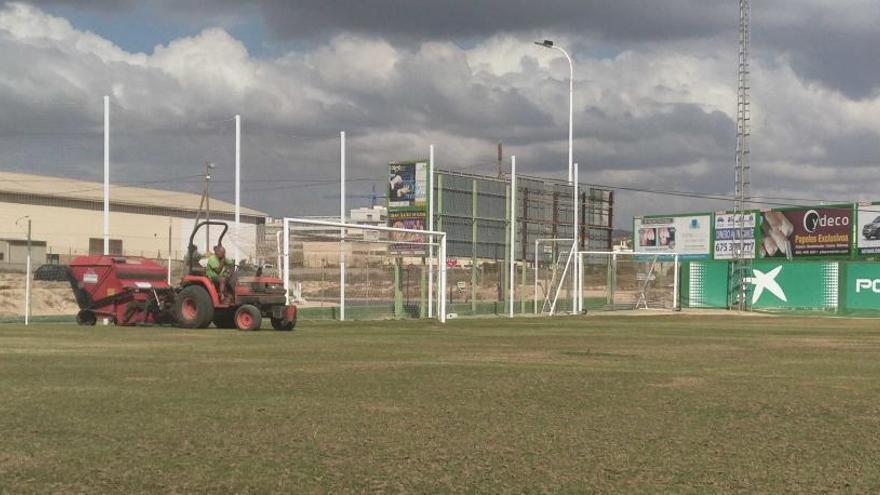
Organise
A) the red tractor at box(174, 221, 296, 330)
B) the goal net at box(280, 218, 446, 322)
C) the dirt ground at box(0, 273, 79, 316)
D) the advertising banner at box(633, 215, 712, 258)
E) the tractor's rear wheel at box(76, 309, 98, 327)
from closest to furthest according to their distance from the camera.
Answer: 1. the red tractor at box(174, 221, 296, 330)
2. the tractor's rear wheel at box(76, 309, 98, 327)
3. the goal net at box(280, 218, 446, 322)
4. the dirt ground at box(0, 273, 79, 316)
5. the advertising banner at box(633, 215, 712, 258)

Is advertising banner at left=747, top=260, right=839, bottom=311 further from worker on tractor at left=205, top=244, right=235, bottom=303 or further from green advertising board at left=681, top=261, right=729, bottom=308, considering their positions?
worker on tractor at left=205, top=244, right=235, bottom=303

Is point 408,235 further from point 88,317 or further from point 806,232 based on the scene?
point 806,232

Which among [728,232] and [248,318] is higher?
[728,232]

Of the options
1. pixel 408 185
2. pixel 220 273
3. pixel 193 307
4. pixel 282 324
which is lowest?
pixel 282 324

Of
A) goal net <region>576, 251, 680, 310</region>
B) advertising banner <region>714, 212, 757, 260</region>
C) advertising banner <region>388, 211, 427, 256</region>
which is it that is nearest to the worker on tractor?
advertising banner <region>388, 211, 427, 256</region>

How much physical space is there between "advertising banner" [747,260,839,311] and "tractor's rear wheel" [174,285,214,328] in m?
32.9

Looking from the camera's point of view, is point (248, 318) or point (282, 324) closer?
point (248, 318)

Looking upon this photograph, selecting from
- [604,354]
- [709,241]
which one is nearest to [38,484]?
[604,354]

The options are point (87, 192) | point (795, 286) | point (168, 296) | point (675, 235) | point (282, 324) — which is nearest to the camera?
point (168, 296)

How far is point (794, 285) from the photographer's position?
47406mm

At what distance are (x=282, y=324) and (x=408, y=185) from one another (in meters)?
17.1

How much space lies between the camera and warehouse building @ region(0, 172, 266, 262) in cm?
7331

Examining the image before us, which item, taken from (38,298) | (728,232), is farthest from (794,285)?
(38,298)

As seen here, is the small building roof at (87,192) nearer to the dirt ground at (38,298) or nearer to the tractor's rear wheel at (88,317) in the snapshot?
the dirt ground at (38,298)
